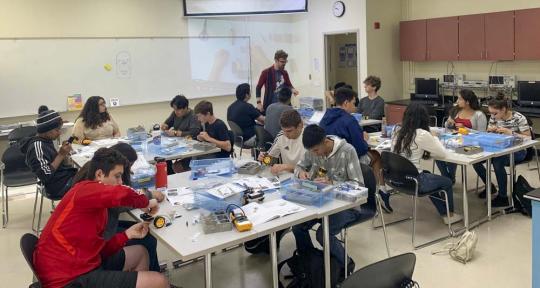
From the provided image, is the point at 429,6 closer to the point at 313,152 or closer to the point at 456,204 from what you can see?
the point at 456,204

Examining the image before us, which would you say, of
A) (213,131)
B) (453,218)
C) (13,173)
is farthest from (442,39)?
(13,173)

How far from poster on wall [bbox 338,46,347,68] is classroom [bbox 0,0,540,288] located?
0.06 meters

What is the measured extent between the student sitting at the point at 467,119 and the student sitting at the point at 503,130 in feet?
0.36

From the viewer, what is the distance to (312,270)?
9.28 feet

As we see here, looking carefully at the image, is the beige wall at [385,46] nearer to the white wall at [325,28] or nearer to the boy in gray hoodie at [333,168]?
the white wall at [325,28]

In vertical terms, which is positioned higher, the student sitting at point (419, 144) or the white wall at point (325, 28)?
the white wall at point (325, 28)

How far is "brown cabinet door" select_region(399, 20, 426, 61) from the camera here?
7.32 metres

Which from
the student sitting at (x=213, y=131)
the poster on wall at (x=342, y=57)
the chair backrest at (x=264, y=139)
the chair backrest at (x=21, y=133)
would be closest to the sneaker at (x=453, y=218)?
the chair backrest at (x=264, y=139)

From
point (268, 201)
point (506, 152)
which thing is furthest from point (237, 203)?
point (506, 152)

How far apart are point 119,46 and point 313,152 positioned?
4.80 m

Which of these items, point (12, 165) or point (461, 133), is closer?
point (461, 133)

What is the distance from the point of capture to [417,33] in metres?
7.39

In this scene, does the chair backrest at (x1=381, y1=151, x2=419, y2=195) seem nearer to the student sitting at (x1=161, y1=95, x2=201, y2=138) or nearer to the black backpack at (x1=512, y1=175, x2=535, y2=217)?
the black backpack at (x1=512, y1=175, x2=535, y2=217)

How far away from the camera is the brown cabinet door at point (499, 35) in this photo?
20.5ft
